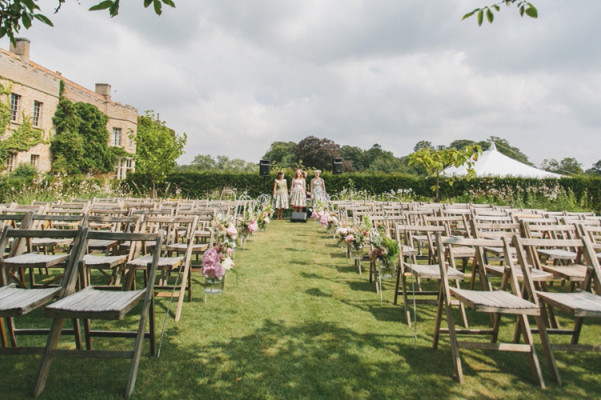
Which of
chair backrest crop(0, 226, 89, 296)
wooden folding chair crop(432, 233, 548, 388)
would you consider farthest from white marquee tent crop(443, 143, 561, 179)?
chair backrest crop(0, 226, 89, 296)

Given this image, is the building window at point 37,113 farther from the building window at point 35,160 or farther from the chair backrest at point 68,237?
the chair backrest at point 68,237

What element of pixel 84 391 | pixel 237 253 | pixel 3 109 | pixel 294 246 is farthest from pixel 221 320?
pixel 3 109

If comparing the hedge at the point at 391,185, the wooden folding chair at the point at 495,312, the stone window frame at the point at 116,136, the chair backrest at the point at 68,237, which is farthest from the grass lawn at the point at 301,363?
the stone window frame at the point at 116,136

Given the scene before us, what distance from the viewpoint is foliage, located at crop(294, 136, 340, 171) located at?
5562cm

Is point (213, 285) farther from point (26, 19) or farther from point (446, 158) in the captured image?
point (446, 158)

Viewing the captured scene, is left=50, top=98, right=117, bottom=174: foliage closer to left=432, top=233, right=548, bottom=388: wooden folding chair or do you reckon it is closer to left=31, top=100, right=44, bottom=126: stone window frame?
left=31, top=100, right=44, bottom=126: stone window frame

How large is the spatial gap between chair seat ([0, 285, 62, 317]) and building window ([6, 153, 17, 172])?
Answer: 2397 cm

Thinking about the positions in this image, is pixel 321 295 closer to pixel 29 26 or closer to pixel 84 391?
pixel 84 391

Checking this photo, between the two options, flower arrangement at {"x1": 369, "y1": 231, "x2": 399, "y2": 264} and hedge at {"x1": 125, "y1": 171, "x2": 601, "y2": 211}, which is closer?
flower arrangement at {"x1": 369, "y1": 231, "x2": 399, "y2": 264}

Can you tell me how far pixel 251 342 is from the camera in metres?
3.18

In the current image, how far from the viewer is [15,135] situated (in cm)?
2109

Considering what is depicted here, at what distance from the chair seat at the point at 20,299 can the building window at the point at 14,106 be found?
25.1 m

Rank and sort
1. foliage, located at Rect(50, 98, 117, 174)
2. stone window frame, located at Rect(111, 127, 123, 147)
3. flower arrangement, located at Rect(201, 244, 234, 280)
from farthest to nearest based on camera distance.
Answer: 1. stone window frame, located at Rect(111, 127, 123, 147)
2. foliage, located at Rect(50, 98, 117, 174)
3. flower arrangement, located at Rect(201, 244, 234, 280)

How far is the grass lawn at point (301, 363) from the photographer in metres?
2.40
